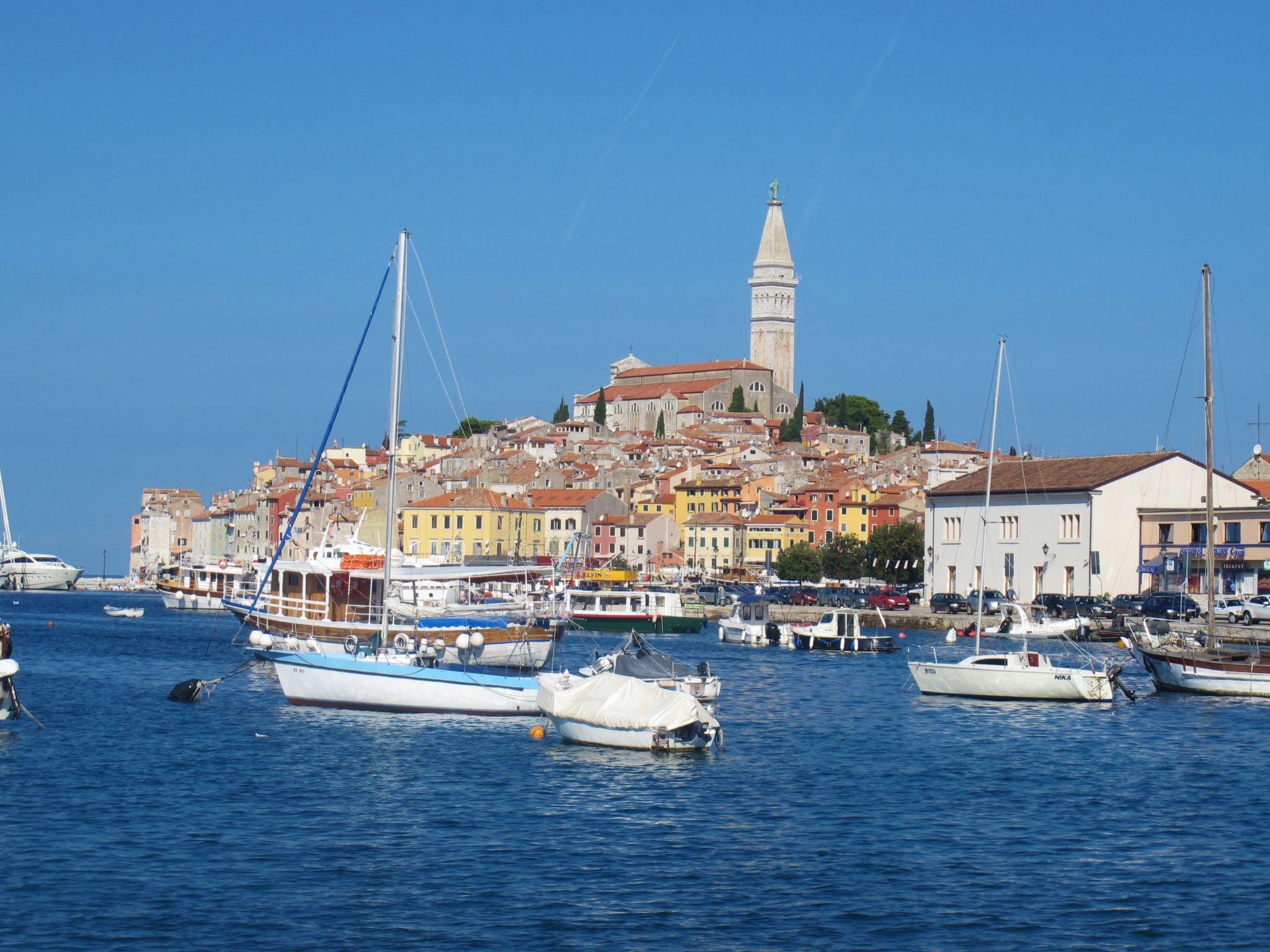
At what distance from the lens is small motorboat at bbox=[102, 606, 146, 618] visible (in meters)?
75.5

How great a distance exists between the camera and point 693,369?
565ft

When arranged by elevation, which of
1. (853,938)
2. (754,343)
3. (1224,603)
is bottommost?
(853,938)

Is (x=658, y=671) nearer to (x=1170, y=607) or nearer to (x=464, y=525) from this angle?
(x=1170, y=607)

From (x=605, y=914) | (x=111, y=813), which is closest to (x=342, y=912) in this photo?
(x=605, y=914)

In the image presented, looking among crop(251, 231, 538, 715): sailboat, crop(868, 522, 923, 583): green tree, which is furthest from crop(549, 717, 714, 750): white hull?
crop(868, 522, 923, 583): green tree

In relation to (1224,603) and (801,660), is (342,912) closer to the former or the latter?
(801,660)

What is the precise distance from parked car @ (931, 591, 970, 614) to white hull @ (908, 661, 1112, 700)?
31.9 m

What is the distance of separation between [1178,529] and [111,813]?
168ft

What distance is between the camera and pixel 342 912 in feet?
48.7

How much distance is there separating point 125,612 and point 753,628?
33626 mm

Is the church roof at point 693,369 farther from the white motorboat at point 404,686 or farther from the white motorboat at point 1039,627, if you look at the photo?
the white motorboat at point 404,686

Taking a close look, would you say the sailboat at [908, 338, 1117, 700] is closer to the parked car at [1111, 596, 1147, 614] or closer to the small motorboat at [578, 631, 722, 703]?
the small motorboat at [578, 631, 722, 703]

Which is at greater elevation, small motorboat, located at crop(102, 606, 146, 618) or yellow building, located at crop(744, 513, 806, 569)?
yellow building, located at crop(744, 513, 806, 569)

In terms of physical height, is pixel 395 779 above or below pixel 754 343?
below
